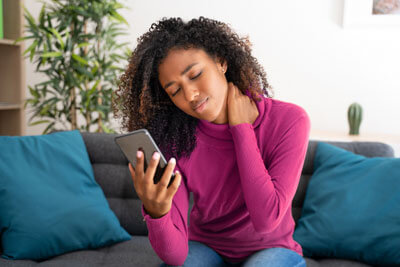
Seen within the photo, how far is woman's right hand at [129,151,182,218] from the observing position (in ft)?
3.02

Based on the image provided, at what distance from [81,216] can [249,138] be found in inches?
30.8

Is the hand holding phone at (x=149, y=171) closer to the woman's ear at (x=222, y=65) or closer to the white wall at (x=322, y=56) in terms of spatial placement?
the woman's ear at (x=222, y=65)

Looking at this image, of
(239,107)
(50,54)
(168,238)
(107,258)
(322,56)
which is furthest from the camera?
(322,56)

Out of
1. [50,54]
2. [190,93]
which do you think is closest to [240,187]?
[190,93]

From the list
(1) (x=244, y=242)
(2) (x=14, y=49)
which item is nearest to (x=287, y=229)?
(1) (x=244, y=242)

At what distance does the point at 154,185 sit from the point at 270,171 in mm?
339

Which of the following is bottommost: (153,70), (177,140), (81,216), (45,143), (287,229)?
(81,216)

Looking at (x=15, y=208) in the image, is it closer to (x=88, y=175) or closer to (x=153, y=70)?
(x=88, y=175)

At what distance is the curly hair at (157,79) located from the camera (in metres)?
1.13

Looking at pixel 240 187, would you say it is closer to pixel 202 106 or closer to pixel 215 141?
pixel 215 141

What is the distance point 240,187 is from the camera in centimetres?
120

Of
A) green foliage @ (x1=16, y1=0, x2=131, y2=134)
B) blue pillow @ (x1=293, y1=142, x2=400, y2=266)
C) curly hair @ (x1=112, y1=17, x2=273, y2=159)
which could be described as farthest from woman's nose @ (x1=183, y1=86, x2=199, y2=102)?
green foliage @ (x1=16, y1=0, x2=131, y2=134)

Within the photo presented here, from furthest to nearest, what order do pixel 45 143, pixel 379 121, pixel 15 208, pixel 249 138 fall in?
pixel 379 121 → pixel 45 143 → pixel 15 208 → pixel 249 138

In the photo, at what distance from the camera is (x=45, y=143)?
65.9 inches
